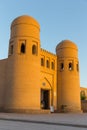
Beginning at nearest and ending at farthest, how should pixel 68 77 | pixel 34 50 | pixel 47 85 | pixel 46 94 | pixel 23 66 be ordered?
pixel 23 66, pixel 34 50, pixel 47 85, pixel 46 94, pixel 68 77

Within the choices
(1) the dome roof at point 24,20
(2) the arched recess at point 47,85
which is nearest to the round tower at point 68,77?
(2) the arched recess at point 47,85

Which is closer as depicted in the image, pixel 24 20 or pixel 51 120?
pixel 51 120

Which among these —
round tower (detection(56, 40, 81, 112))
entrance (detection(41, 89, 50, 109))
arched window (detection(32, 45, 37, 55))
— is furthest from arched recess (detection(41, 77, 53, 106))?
arched window (detection(32, 45, 37, 55))

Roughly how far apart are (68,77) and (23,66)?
31.3ft

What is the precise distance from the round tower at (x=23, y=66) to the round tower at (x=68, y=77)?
7.32m

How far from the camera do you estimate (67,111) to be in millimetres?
31562

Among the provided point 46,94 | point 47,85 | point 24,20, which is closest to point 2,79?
point 47,85

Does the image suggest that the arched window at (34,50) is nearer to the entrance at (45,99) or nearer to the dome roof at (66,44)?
the entrance at (45,99)

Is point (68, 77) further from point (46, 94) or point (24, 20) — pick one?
point (24, 20)

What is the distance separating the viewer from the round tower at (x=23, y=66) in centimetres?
2473

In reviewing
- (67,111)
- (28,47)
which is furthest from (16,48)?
(67,111)

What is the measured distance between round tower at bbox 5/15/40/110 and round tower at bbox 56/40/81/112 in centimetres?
732

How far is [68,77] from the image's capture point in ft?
108

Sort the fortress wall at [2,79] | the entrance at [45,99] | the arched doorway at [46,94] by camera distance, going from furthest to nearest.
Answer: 1. the entrance at [45,99]
2. the arched doorway at [46,94]
3. the fortress wall at [2,79]
